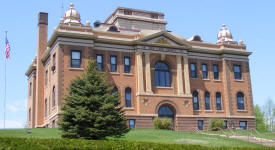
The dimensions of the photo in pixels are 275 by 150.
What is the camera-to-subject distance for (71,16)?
150 feet

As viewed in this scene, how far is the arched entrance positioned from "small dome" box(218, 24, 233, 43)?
A: 1198 cm

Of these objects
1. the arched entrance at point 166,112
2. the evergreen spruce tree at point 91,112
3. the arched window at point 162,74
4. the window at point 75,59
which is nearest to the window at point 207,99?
the arched entrance at point 166,112

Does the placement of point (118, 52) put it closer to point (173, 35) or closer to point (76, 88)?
point (173, 35)

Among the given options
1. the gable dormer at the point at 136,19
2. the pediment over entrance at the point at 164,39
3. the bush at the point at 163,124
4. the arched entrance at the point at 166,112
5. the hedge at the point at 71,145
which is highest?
the gable dormer at the point at 136,19

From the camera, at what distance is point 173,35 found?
160 ft

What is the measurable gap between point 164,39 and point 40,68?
1581cm

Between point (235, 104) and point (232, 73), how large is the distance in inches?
150

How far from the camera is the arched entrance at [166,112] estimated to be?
46656 mm

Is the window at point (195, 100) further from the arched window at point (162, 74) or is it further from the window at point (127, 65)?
the window at point (127, 65)

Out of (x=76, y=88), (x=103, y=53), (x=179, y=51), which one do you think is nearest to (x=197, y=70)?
(x=179, y=51)

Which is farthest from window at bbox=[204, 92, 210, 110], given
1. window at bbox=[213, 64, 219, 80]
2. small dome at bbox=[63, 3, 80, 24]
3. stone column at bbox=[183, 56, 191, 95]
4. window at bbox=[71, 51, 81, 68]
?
small dome at bbox=[63, 3, 80, 24]

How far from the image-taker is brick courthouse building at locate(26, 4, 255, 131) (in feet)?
145

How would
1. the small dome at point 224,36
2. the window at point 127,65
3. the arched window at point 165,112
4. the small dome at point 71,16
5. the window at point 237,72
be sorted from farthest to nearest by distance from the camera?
the small dome at point 224,36 → the window at point 237,72 → the window at point 127,65 → the arched window at point 165,112 → the small dome at point 71,16

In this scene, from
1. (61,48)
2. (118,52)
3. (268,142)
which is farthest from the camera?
(118,52)
